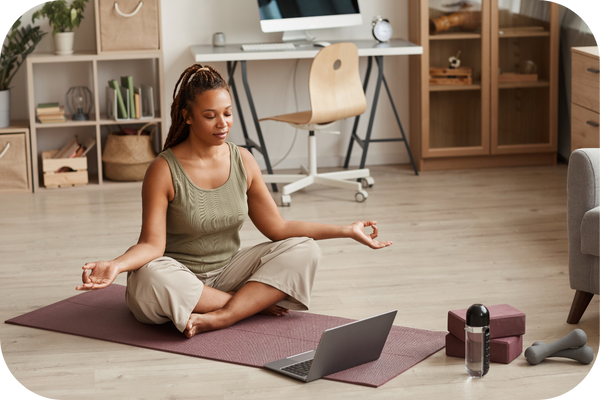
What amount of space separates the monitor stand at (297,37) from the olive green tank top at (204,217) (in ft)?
7.70

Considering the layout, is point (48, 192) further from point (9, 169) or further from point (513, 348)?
point (513, 348)

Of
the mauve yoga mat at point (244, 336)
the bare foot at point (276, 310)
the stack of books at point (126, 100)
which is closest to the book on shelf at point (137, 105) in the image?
the stack of books at point (126, 100)

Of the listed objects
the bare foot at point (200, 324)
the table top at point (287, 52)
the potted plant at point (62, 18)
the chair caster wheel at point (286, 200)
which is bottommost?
the bare foot at point (200, 324)

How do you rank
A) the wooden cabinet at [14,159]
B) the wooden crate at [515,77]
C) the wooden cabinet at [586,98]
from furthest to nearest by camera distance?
the wooden crate at [515,77] < the wooden cabinet at [14,159] < the wooden cabinet at [586,98]

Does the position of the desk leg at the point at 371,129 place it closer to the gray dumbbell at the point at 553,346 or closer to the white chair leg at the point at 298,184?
the white chair leg at the point at 298,184

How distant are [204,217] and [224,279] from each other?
0.78 feet

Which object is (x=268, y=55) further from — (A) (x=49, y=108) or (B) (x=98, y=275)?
(B) (x=98, y=275)

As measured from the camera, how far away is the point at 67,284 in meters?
2.83

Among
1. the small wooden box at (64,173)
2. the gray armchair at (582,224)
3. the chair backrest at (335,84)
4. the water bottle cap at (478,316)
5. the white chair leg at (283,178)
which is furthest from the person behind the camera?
the small wooden box at (64,173)

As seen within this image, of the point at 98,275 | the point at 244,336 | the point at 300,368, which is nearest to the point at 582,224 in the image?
the point at 300,368

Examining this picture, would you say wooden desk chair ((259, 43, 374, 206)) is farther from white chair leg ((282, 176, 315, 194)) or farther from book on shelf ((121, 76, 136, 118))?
book on shelf ((121, 76, 136, 118))

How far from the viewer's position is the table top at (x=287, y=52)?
167 inches

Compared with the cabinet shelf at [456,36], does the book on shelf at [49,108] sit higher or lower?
lower

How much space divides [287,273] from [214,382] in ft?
1.55
